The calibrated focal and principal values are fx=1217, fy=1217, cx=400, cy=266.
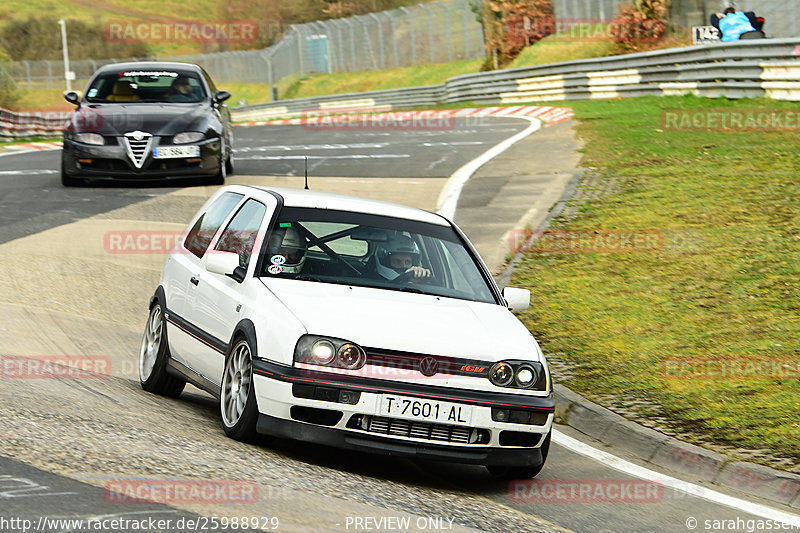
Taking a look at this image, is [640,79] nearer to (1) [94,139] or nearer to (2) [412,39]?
(1) [94,139]

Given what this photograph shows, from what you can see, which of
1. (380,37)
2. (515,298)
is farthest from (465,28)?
(515,298)

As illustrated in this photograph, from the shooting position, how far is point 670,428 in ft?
26.8

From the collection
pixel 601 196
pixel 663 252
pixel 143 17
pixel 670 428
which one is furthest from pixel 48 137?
pixel 143 17

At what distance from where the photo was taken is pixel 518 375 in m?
6.77

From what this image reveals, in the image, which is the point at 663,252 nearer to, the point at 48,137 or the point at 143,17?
the point at 48,137

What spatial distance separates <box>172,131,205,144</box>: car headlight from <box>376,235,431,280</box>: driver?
10677 mm

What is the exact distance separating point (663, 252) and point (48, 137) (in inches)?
1121

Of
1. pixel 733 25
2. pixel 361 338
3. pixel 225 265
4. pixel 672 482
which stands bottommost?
pixel 672 482

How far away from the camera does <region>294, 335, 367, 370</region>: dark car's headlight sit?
649cm

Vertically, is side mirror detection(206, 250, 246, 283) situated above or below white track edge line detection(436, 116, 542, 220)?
above

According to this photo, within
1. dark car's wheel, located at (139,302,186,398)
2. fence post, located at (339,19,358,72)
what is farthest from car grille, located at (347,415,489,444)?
fence post, located at (339,19,358,72)

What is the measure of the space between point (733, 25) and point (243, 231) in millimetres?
28945
